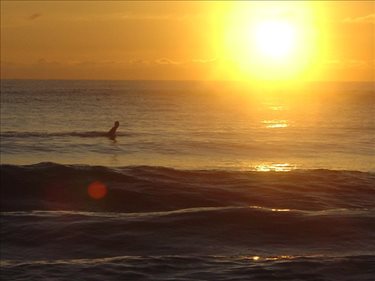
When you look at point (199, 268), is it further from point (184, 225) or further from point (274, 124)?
point (274, 124)

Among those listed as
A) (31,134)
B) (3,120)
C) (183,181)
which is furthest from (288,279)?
(3,120)

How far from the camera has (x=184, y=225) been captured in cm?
1466

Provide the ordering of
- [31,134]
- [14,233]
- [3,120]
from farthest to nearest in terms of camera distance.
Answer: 1. [3,120]
2. [31,134]
3. [14,233]

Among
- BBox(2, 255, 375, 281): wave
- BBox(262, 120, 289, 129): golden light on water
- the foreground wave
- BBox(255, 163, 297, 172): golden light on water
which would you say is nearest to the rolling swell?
the foreground wave

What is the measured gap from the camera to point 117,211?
58.7 feet

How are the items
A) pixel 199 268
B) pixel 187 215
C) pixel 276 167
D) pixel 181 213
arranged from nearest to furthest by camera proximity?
pixel 199 268, pixel 187 215, pixel 181 213, pixel 276 167

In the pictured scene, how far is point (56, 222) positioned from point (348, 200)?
8.70m

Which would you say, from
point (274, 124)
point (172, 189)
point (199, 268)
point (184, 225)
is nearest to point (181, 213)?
point (184, 225)

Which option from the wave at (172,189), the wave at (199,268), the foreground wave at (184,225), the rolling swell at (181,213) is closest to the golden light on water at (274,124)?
the wave at (172,189)

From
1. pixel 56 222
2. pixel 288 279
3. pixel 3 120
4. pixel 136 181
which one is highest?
pixel 3 120

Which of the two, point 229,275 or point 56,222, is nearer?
point 229,275

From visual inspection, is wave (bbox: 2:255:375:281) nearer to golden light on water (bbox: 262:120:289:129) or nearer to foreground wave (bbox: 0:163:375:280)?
foreground wave (bbox: 0:163:375:280)

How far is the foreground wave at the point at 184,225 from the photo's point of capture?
36.2 ft

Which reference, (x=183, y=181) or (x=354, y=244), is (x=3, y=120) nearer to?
(x=183, y=181)
